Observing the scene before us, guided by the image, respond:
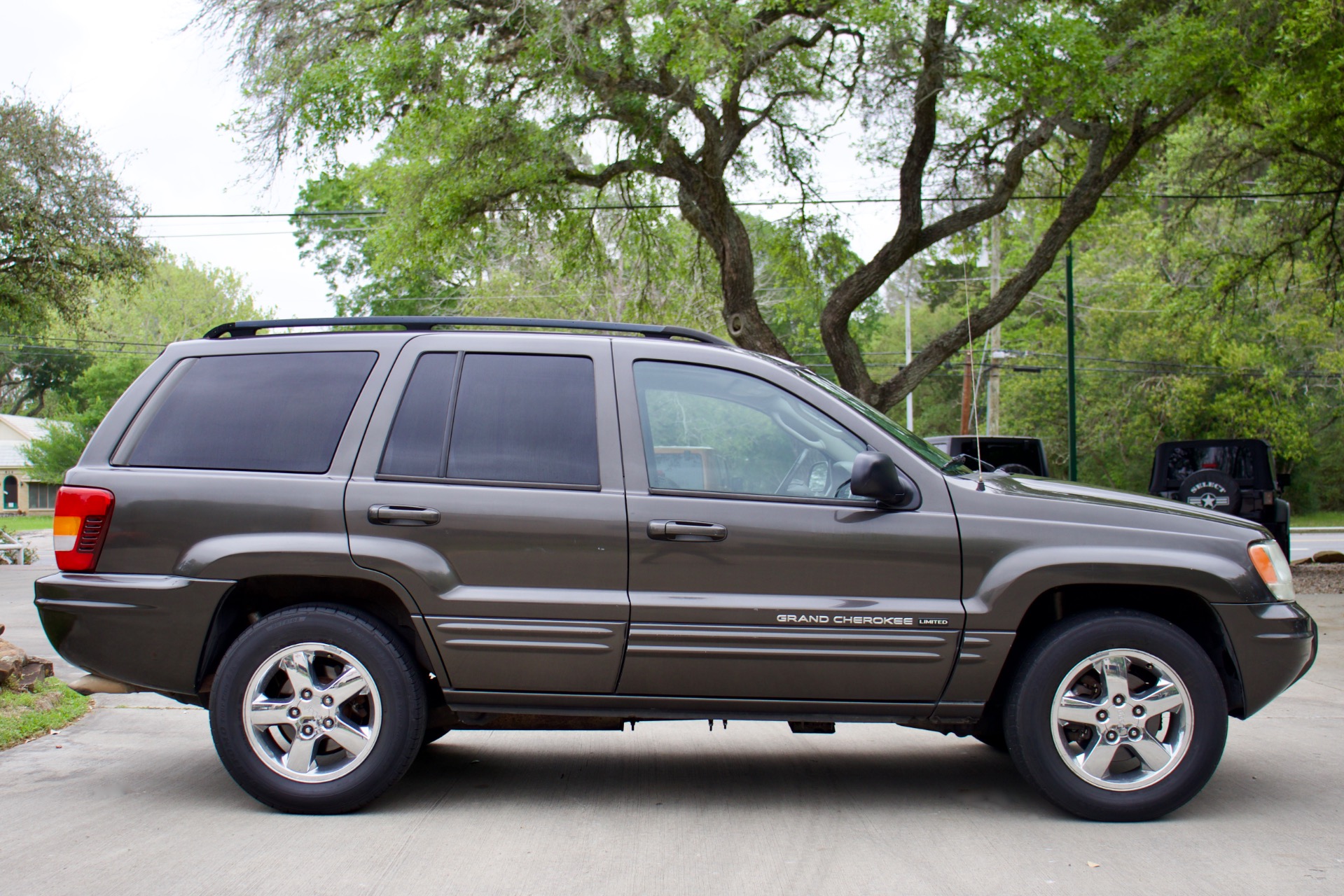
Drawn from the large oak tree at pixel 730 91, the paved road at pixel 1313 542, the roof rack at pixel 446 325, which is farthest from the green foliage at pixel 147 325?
the roof rack at pixel 446 325

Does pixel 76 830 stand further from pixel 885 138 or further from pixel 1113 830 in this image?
pixel 885 138

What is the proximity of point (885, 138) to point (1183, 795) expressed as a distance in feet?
52.7

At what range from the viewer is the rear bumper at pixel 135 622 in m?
4.54

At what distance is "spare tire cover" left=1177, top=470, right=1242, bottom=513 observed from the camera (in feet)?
43.9

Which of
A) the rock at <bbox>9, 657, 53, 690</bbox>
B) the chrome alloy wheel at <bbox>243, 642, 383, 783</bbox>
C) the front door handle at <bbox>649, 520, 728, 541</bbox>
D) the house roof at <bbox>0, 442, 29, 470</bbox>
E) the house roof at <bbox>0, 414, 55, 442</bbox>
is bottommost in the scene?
the house roof at <bbox>0, 442, 29, 470</bbox>

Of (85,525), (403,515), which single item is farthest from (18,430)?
(403,515)

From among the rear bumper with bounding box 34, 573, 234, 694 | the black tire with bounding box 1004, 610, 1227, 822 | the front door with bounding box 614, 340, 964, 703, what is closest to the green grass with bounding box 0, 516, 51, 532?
the rear bumper with bounding box 34, 573, 234, 694

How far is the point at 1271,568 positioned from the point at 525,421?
3.10 meters

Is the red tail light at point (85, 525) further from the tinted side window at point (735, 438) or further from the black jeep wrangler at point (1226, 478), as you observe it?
the black jeep wrangler at point (1226, 478)

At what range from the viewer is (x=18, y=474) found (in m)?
59.6

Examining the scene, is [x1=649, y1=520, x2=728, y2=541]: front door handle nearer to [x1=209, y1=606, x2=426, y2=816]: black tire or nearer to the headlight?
[x1=209, y1=606, x2=426, y2=816]: black tire

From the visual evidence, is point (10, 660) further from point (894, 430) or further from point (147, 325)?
point (147, 325)

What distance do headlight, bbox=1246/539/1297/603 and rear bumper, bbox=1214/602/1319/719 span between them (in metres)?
0.09

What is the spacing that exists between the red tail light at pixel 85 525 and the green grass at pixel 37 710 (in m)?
1.81
